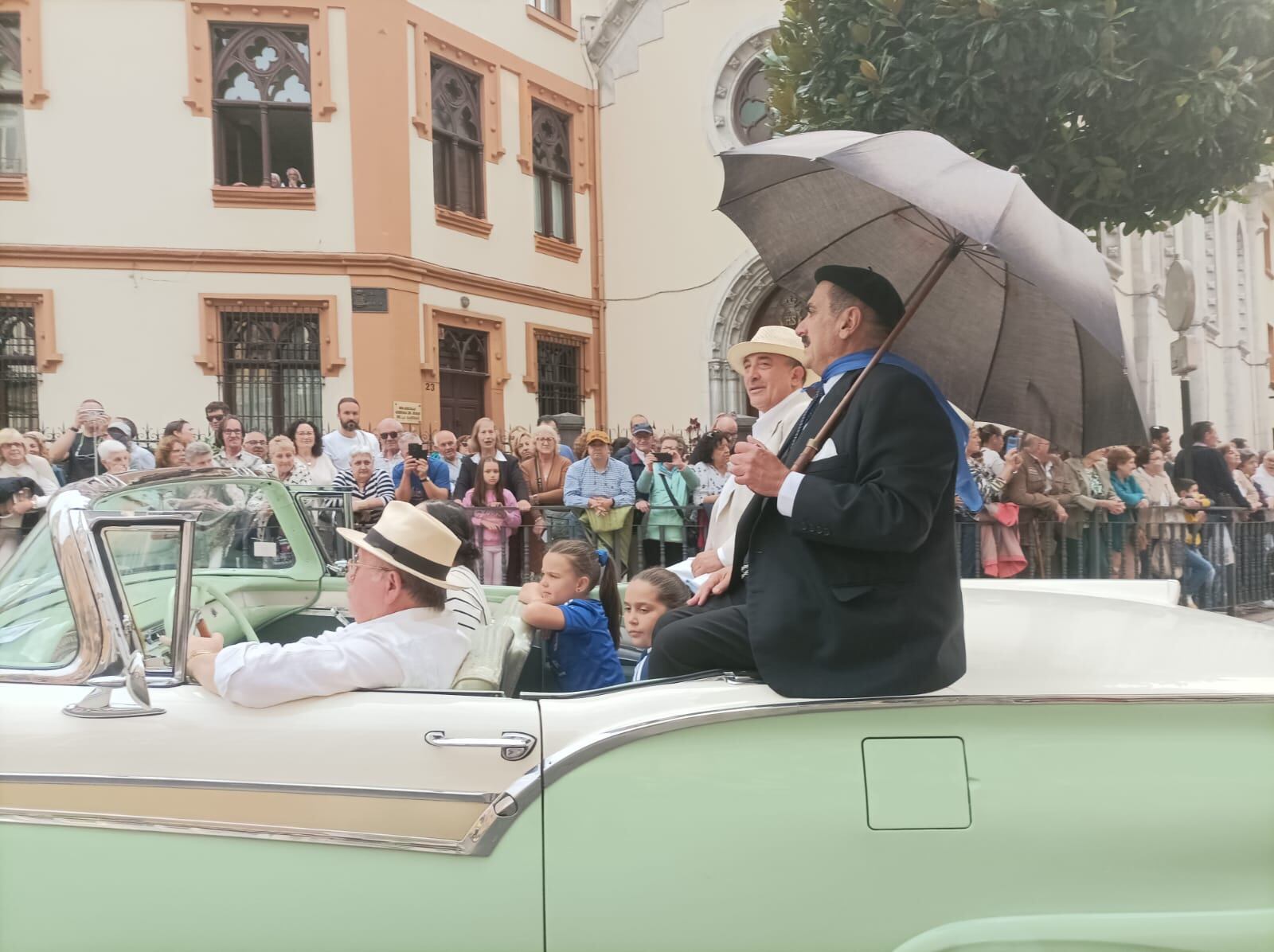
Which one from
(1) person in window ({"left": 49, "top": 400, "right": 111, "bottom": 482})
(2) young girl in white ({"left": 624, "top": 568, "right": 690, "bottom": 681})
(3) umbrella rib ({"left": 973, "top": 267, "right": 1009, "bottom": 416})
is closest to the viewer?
(3) umbrella rib ({"left": 973, "top": 267, "right": 1009, "bottom": 416})

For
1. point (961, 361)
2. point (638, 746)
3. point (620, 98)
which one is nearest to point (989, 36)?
point (961, 361)

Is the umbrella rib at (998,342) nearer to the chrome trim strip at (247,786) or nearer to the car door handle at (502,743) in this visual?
the car door handle at (502,743)

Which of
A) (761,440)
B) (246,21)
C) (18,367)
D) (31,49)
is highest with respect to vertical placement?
(246,21)

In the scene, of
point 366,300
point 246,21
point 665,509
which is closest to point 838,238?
point 665,509

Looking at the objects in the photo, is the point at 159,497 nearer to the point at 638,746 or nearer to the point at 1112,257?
the point at 638,746

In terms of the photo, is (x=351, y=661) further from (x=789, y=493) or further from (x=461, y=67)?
(x=461, y=67)

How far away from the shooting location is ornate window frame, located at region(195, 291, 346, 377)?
45.7ft

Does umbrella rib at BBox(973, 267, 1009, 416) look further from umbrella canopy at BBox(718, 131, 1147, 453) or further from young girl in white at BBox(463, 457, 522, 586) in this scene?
young girl in white at BBox(463, 457, 522, 586)

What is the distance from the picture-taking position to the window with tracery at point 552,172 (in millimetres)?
17562

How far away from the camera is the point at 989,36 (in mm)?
6512

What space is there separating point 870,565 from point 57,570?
1.81 meters

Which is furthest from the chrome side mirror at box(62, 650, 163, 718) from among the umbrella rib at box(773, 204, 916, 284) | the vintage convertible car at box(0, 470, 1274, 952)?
the umbrella rib at box(773, 204, 916, 284)

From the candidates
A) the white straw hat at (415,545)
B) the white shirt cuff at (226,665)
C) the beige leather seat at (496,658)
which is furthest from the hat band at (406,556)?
the white shirt cuff at (226,665)

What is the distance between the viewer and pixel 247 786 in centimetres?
199
